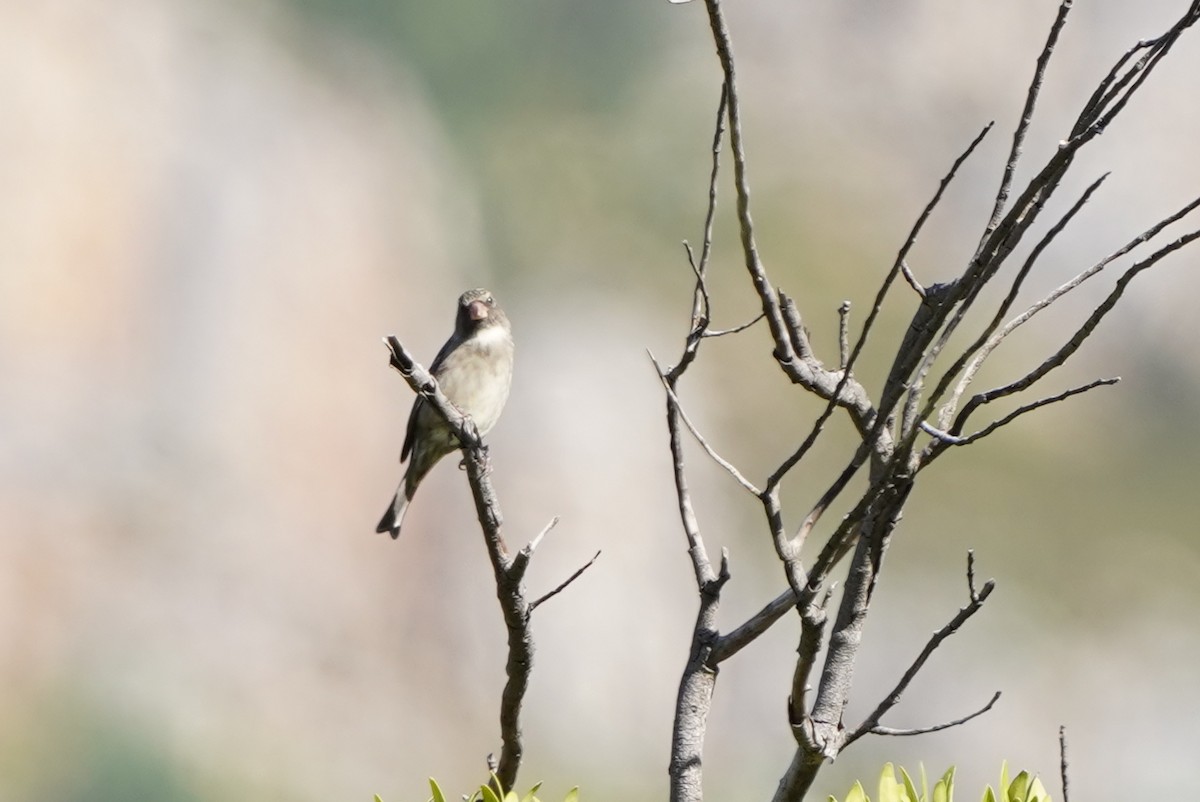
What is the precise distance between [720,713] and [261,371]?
5.19m

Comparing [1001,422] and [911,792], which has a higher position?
[1001,422]

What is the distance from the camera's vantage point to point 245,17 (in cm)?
1540

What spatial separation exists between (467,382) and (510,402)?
8061mm

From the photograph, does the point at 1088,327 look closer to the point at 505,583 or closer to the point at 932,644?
the point at 932,644

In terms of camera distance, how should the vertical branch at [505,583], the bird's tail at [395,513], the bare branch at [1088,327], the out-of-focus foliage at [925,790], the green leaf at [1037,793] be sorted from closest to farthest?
1. the bare branch at [1088,327]
2. the out-of-focus foliage at [925,790]
3. the green leaf at [1037,793]
4. the vertical branch at [505,583]
5. the bird's tail at [395,513]

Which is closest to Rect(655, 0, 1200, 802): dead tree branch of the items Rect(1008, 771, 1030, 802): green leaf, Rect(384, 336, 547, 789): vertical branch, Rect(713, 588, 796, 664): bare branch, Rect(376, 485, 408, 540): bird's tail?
Rect(713, 588, 796, 664): bare branch

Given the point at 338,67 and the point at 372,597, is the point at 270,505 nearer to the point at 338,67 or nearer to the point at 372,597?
the point at 372,597

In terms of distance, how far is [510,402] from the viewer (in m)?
14.4

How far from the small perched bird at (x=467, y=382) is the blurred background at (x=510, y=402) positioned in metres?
6.08

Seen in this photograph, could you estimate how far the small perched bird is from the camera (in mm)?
6238

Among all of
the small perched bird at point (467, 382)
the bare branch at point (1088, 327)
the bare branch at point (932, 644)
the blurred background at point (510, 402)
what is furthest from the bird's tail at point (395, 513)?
the blurred background at point (510, 402)

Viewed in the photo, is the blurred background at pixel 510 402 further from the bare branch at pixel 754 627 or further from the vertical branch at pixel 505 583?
the bare branch at pixel 754 627

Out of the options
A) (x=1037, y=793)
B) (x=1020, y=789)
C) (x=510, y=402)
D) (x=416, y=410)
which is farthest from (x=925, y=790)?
(x=510, y=402)

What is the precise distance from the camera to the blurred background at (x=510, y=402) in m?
12.4
